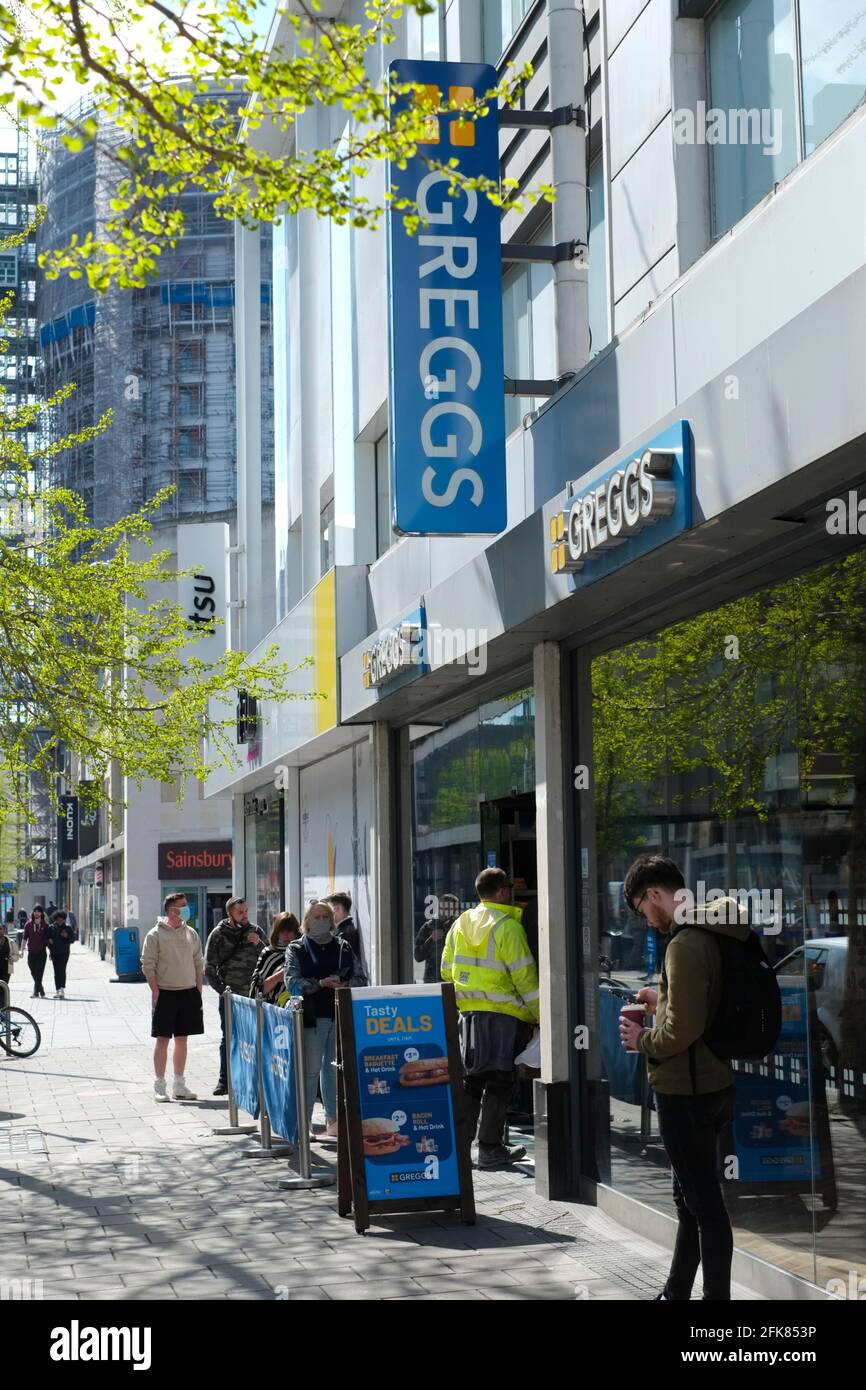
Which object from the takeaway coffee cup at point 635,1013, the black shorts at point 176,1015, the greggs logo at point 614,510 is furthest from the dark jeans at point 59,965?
the takeaway coffee cup at point 635,1013

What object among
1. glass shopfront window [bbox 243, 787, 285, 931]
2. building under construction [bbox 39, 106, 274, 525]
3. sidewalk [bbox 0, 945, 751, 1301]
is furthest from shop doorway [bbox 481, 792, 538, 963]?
building under construction [bbox 39, 106, 274, 525]

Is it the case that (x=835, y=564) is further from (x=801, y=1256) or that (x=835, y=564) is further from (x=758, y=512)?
(x=801, y=1256)

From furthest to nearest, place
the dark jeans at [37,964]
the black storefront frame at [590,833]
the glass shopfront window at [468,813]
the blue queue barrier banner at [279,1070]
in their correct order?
the dark jeans at [37,964]
the glass shopfront window at [468,813]
the blue queue barrier banner at [279,1070]
the black storefront frame at [590,833]

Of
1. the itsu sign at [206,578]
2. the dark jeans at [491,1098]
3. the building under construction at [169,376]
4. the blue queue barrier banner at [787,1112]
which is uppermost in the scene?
the building under construction at [169,376]

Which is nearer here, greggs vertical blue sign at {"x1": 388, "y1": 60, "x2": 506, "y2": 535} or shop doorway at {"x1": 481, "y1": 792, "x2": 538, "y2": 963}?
greggs vertical blue sign at {"x1": 388, "y1": 60, "x2": 506, "y2": 535}

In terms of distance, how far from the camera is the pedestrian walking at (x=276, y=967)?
39.7 feet

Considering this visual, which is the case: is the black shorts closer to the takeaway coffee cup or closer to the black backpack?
the takeaway coffee cup

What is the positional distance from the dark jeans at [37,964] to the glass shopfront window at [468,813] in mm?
18664

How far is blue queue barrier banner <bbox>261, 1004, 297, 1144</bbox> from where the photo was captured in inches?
390

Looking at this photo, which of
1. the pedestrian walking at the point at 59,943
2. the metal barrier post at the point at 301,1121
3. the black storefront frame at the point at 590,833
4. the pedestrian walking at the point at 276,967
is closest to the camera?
the black storefront frame at the point at 590,833

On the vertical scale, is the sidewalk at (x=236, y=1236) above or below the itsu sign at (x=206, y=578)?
below

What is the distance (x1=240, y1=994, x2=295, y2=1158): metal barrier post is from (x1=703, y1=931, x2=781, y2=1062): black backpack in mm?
5483

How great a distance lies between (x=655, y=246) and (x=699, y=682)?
2.41 meters

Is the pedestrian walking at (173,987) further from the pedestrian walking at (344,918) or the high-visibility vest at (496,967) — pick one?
the high-visibility vest at (496,967)
